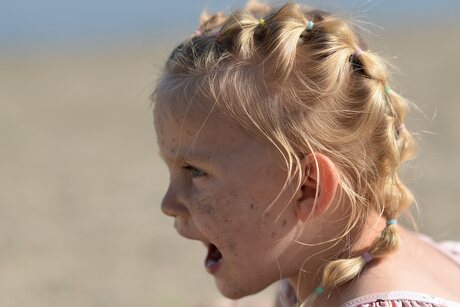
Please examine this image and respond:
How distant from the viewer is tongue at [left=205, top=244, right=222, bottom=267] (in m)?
2.50

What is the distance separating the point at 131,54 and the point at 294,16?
11735 millimetres

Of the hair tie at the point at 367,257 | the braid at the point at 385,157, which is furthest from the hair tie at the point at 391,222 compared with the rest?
the hair tie at the point at 367,257

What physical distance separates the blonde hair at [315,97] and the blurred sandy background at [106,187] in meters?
0.27

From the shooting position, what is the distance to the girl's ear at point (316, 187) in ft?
7.35

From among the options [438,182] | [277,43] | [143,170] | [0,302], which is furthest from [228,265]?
[143,170]

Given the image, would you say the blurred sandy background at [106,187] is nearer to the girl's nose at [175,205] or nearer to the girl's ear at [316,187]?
the girl's ear at [316,187]

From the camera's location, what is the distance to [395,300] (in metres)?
2.19

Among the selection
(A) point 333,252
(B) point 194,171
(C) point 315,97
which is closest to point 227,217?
(B) point 194,171

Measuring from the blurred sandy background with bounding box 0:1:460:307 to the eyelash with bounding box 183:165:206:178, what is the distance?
531mm

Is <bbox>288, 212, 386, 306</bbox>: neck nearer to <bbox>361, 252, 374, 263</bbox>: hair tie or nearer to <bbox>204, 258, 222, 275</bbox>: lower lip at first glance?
<bbox>361, 252, 374, 263</bbox>: hair tie

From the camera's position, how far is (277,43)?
224 cm

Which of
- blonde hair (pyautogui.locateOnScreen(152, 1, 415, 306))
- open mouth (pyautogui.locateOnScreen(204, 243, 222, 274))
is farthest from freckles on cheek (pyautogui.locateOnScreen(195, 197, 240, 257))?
blonde hair (pyautogui.locateOnScreen(152, 1, 415, 306))

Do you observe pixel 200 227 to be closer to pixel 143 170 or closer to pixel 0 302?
pixel 0 302

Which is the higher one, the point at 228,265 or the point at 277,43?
the point at 277,43
